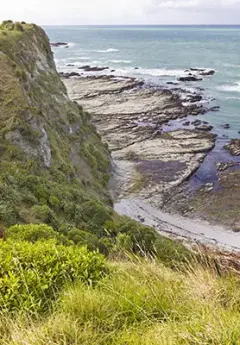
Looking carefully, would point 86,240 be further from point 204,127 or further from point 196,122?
point 196,122

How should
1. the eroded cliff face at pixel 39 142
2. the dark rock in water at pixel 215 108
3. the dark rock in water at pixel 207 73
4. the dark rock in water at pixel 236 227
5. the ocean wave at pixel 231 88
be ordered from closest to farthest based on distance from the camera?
the eroded cliff face at pixel 39 142
the dark rock in water at pixel 236 227
the dark rock in water at pixel 215 108
the ocean wave at pixel 231 88
the dark rock in water at pixel 207 73

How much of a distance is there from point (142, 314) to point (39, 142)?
19289mm

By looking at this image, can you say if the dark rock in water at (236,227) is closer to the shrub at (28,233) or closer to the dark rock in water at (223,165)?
the dark rock in water at (223,165)

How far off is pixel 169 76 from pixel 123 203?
5585 centimetres

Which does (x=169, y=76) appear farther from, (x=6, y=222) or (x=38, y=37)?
(x=6, y=222)

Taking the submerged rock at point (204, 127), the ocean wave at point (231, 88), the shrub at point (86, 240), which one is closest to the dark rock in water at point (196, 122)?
the submerged rock at point (204, 127)

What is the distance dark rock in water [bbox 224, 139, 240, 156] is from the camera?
38.0m

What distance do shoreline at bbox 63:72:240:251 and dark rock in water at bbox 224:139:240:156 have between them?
788mm

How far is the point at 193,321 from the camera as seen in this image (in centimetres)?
435

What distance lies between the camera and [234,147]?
39125 mm

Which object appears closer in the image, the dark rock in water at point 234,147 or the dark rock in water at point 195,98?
the dark rock in water at point 234,147

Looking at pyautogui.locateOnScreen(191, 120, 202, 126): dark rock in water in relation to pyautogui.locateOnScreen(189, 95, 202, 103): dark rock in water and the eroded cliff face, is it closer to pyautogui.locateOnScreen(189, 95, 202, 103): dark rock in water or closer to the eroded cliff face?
pyautogui.locateOnScreen(189, 95, 202, 103): dark rock in water

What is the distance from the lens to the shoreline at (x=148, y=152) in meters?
26.6

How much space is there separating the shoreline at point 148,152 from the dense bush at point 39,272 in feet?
58.1
